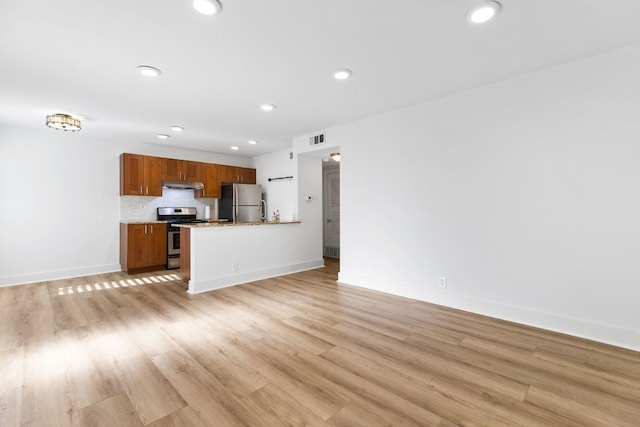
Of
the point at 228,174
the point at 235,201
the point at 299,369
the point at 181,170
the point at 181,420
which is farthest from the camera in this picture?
the point at 228,174

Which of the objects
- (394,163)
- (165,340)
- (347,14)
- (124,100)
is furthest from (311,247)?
(347,14)

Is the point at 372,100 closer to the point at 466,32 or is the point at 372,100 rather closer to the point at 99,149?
the point at 466,32

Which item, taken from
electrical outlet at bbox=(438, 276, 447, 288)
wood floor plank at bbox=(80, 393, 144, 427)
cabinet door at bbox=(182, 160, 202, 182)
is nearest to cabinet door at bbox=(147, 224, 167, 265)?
cabinet door at bbox=(182, 160, 202, 182)

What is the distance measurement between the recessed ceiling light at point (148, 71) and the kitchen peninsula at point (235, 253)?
79.9 inches

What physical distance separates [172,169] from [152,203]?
0.82 meters

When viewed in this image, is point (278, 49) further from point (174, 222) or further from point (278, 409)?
point (174, 222)

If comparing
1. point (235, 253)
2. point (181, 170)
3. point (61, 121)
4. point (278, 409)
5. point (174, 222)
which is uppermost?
point (61, 121)

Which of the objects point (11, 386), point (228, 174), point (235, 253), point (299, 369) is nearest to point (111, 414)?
point (11, 386)

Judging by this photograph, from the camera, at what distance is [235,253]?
14.8 ft

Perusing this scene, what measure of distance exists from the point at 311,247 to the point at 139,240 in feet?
10.4

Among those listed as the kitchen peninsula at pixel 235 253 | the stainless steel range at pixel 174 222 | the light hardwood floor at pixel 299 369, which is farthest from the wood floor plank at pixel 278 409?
the stainless steel range at pixel 174 222

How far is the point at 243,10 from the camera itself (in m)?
1.92

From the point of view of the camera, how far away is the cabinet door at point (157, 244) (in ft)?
17.7

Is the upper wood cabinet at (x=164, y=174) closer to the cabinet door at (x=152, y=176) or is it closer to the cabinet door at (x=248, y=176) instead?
the cabinet door at (x=152, y=176)
